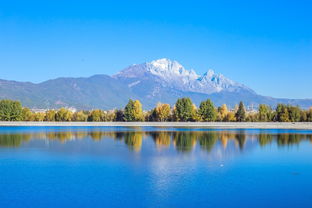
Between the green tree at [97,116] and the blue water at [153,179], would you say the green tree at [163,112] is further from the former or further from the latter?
the blue water at [153,179]

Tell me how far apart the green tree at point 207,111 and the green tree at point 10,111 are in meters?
47.5

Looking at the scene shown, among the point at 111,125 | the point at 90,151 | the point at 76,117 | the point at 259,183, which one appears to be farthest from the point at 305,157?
the point at 76,117

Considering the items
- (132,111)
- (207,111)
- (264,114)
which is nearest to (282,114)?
(264,114)

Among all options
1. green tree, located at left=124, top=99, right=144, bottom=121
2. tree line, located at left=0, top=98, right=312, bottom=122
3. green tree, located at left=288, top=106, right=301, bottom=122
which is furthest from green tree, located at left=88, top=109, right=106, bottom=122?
green tree, located at left=288, top=106, right=301, bottom=122

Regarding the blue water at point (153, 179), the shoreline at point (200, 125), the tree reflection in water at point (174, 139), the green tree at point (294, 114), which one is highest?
the green tree at point (294, 114)

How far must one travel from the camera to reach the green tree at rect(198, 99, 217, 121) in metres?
98.4

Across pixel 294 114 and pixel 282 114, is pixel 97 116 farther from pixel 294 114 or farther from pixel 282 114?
pixel 294 114

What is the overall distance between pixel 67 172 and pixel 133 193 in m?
7.55

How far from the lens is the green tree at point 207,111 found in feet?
323

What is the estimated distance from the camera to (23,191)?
65.7 feet

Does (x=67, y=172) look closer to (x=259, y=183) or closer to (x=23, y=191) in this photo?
(x=23, y=191)

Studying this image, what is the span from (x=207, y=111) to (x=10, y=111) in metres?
50.9

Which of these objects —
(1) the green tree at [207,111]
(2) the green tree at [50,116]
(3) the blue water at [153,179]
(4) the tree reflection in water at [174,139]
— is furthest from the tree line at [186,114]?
(3) the blue water at [153,179]

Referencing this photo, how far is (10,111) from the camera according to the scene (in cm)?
9912
